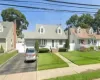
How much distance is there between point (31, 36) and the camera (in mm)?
41719

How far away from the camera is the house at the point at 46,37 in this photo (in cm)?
4175

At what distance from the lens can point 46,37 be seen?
140 ft

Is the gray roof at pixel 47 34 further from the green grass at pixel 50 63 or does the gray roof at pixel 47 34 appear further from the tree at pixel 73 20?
the tree at pixel 73 20

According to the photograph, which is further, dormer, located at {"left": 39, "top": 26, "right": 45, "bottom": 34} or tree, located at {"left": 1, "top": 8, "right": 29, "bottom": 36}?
tree, located at {"left": 1, "top": 8, "right": 29, "bottom": 36}

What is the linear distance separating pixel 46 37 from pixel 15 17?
34.6m

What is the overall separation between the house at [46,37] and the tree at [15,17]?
100ft

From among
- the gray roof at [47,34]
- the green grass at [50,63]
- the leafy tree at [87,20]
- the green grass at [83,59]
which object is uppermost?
the leafy tree at [87,20]

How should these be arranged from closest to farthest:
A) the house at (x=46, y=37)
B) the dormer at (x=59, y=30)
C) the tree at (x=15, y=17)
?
the house at (x=46, y=37) < the dormer at (x=59, y=30) < the tree at (x=15, y=17)

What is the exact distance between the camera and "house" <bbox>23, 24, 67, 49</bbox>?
137 ft

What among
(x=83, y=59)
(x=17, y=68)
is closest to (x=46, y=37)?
(x=83, y=59)

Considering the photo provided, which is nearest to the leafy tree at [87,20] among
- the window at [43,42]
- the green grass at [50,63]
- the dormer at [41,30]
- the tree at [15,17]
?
the tree at [15,17]

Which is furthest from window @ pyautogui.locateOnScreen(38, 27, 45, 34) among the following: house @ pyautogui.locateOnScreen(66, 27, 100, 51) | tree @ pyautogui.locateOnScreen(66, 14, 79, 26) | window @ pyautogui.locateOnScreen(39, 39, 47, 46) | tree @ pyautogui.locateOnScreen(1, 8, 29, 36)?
tree @ pyautogui.locateOnScreen(66, 14, 79, 26)

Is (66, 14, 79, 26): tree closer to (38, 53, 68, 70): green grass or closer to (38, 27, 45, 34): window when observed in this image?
(38, 27, 45, 34): window

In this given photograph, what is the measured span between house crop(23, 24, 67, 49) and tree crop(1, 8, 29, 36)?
30.6m
